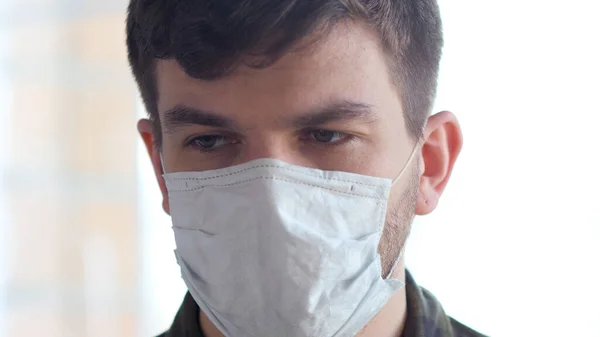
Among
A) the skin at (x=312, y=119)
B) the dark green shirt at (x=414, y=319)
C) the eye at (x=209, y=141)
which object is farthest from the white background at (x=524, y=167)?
the eye at (x=209, y=141)

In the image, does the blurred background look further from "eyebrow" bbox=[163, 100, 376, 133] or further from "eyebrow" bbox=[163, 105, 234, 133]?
"eyebrow" bbox=[163, 105, 234, 133]

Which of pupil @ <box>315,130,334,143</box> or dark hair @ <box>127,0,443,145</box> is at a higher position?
dark hair @ <box>127,0,443,145</box>

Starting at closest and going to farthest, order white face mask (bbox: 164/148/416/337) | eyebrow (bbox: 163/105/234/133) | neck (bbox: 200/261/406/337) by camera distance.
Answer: white face mask (bbox: 164/148/416/337), eyebrow (bbox: 163/105/234/133), neck (bbox: 200/261/406/337)

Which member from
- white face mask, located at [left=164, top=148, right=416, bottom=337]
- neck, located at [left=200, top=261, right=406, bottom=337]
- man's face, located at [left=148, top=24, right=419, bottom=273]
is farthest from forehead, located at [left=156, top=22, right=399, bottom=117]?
neck, located at [left=200, top=261, right=406, bottom=337]

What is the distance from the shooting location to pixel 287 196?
1256mm

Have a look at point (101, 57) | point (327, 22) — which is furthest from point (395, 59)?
point (101, 57)

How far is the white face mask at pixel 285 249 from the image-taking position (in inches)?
48.6

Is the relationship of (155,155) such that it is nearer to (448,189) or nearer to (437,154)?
(437,154)

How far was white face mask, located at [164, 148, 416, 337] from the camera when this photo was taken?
4.05 feet

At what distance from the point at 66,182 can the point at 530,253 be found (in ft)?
5.70

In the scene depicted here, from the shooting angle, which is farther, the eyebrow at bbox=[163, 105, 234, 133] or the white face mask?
the eyebrow at bbox=[163, 105, 234, 133]

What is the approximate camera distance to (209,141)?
56.4 inches

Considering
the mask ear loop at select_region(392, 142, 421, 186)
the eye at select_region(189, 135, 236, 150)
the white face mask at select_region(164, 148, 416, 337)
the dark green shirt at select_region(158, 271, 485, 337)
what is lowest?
the dark green shirt at select_region(158, 271, 485, 337)

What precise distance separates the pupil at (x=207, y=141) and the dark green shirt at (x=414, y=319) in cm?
43
